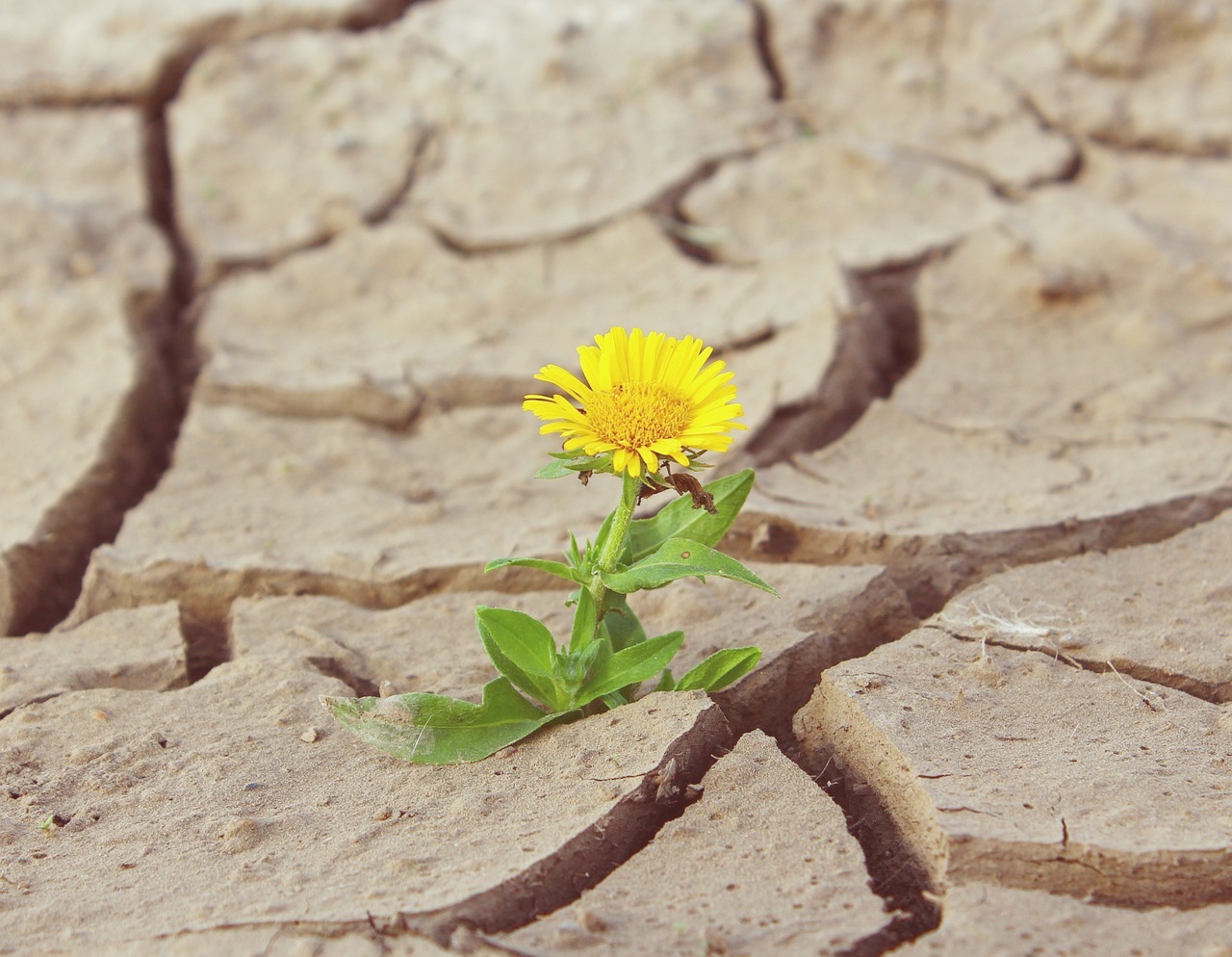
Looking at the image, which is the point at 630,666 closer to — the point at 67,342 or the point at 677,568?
the point at 677,568

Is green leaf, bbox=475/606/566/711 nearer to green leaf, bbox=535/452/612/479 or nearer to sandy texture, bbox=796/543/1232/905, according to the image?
green leaf, bbox=535/452/612/479

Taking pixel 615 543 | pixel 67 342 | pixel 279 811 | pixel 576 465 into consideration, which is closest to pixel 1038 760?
pixel 615 543

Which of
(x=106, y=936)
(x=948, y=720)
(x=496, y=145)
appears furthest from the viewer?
(x=496, y=145)

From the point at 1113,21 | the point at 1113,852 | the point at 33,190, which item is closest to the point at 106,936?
the point at 1113,852

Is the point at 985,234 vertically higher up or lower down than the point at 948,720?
higher up

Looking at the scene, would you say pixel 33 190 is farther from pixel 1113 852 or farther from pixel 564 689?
pixel 1113 852

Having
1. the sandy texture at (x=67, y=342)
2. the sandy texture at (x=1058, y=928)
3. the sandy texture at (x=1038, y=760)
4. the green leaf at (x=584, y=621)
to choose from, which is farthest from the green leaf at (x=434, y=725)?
the sandy texture at (x=67, y=342)
